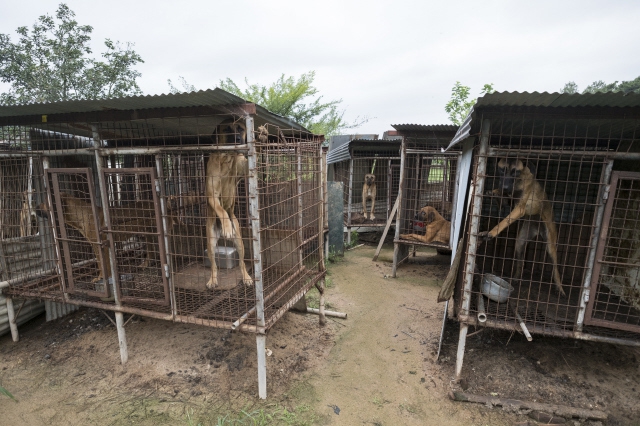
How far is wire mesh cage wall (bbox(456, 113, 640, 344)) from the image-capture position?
3.13 metres

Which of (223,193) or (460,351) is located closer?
(460,351)

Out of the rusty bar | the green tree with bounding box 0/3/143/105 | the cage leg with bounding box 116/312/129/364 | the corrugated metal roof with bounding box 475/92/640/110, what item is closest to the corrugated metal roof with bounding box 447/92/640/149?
the corrugated metal roof with bounding box 475/92/640/110

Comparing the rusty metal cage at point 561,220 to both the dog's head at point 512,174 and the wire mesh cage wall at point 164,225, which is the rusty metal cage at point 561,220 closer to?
the dog's head at point 512,174

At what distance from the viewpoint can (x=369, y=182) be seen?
32.9ft

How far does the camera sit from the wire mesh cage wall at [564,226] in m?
3.13

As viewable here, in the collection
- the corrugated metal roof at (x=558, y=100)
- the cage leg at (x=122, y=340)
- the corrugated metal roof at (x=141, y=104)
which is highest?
the corrugated metal roof at (x=558, y=100)

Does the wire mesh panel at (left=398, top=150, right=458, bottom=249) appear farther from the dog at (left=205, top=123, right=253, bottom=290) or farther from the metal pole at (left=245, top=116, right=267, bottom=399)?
the metal pole at (left=245, top=116, right=267, bottom=399)

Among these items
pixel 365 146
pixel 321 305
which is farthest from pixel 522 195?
pixel 365 146

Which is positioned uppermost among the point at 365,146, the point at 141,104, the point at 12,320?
the point at 141,104

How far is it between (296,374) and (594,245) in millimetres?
3360

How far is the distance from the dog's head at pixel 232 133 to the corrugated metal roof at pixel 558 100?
219 cm

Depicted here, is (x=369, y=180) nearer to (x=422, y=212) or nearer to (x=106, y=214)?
(x=422, y=212)

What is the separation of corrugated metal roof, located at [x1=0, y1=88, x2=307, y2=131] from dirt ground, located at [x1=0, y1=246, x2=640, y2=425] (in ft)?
9.58

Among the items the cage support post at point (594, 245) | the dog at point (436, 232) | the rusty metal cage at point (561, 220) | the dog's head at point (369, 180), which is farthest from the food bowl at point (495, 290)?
the dog's head at point (369, 180)
